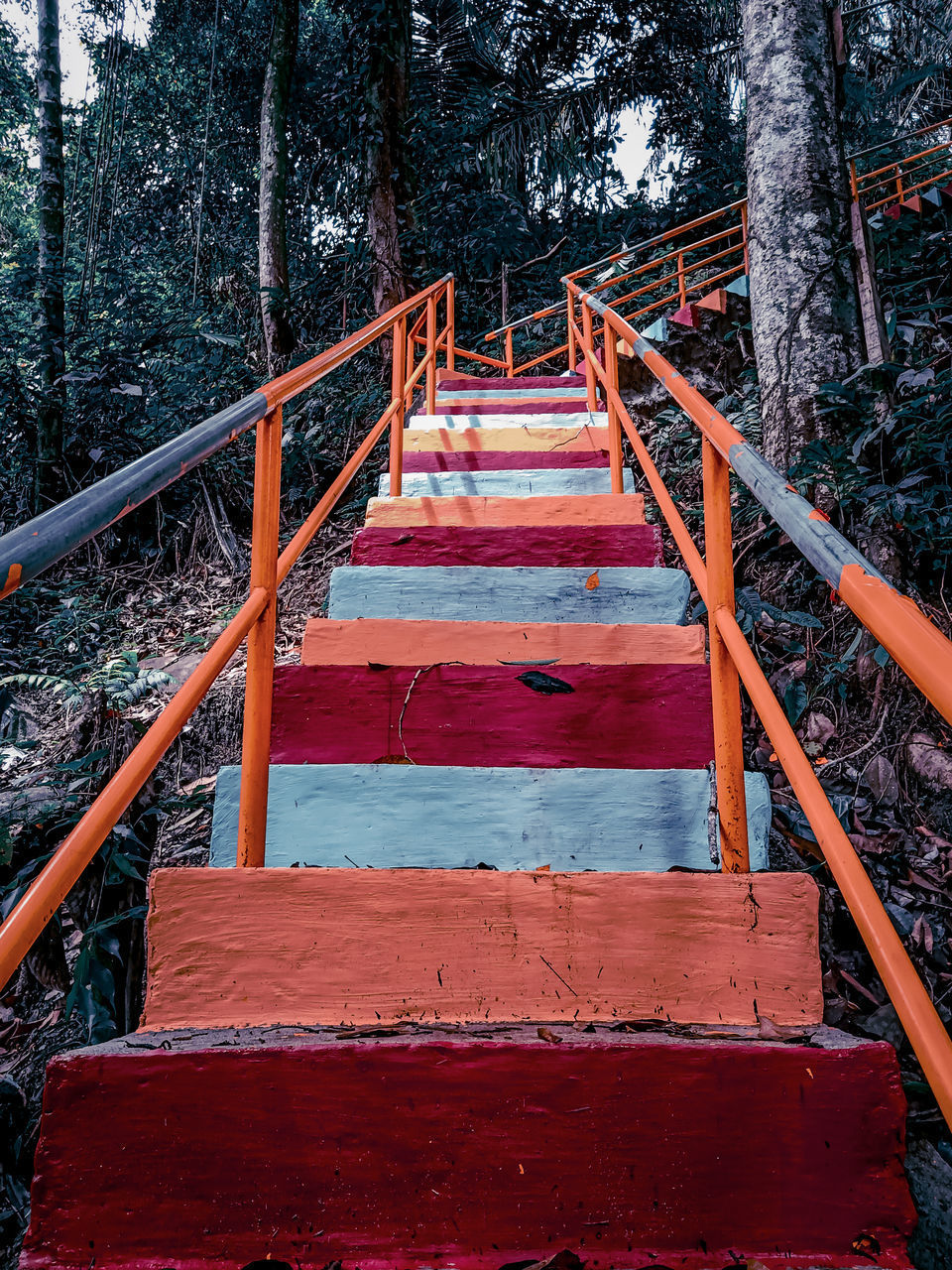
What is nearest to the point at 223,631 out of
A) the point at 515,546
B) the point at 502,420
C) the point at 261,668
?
the point at 261,668

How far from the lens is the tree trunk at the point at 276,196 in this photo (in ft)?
25.5

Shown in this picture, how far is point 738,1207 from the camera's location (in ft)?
2.99

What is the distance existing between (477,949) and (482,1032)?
0.44 ft

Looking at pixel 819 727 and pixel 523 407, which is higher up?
pixel 523 407

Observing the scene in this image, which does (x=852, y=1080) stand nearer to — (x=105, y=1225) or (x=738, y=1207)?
(x=738, y=1207)

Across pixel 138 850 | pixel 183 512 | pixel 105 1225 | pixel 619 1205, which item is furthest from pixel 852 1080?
pixel 183 512

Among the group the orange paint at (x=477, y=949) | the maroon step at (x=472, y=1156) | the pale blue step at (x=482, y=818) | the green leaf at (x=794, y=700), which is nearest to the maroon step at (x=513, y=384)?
the green leaf at (x=794, y=700)

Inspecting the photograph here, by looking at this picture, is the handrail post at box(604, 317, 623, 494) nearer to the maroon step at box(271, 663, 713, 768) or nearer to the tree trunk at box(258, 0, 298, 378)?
the maroon step at box(271, 663, 713, 768)

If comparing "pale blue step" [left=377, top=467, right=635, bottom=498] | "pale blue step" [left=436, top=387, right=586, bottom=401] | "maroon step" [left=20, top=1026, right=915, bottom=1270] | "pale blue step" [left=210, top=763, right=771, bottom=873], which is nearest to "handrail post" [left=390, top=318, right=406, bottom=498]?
"pale blue step" [left=377, top=467, right=635, bottom=498]

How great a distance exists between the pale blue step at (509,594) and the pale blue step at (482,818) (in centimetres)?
90

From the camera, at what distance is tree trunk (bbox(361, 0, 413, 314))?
7.86m

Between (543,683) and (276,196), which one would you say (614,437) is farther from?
(276,196)

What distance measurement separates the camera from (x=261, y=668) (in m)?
1.50

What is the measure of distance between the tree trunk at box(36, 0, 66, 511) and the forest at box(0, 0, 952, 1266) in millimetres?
24
